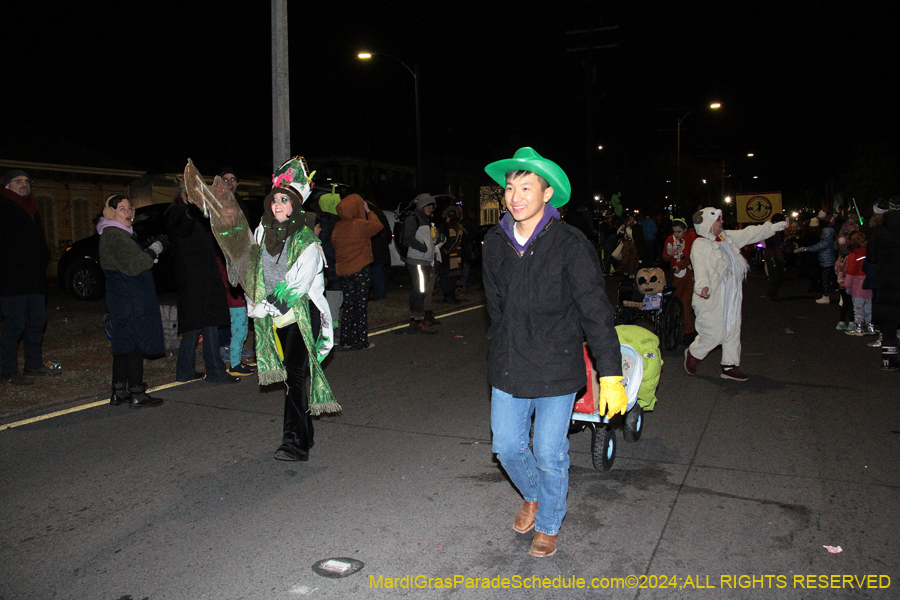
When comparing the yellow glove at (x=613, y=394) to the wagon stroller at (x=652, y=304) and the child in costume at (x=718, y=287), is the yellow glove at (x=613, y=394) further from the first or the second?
the wagon stroller at (x=652, y=304)

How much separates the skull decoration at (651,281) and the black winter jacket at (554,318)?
585 cm

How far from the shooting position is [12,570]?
3.75 metres

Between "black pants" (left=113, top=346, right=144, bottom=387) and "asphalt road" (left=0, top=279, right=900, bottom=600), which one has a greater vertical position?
"black pants" (left=113, top=346, right=144, bottom=387)

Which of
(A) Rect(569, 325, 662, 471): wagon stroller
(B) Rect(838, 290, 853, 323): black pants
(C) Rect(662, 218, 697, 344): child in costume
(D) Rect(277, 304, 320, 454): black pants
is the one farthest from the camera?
(B) Rect(838, 290, 853, 323): black pants

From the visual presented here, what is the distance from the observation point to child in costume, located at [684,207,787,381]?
25.6 feet

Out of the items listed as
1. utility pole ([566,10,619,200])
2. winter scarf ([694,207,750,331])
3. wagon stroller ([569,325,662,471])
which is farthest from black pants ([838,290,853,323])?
utility pole ([566,10,619,200])

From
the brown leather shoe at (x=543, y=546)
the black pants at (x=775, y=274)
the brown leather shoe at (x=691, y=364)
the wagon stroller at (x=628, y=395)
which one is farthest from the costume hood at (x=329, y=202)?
the black pants at (x=775, y=274)

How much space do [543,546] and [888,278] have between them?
6174 millimetres

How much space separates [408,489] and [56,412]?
4000 mm

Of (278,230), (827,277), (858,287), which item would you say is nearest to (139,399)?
(278,230)

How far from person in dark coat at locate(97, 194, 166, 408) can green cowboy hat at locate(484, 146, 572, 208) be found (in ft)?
13.9

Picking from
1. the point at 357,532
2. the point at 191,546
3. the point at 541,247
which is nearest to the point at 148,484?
the point at 191,546

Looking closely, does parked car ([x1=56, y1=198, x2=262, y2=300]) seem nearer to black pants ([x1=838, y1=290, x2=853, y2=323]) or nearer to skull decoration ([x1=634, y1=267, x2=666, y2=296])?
skull decoration ([x1=634, y1=267, x2=666, y2=296])

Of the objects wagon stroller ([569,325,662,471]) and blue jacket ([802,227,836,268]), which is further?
blue jacket ([802,227,836,268])
